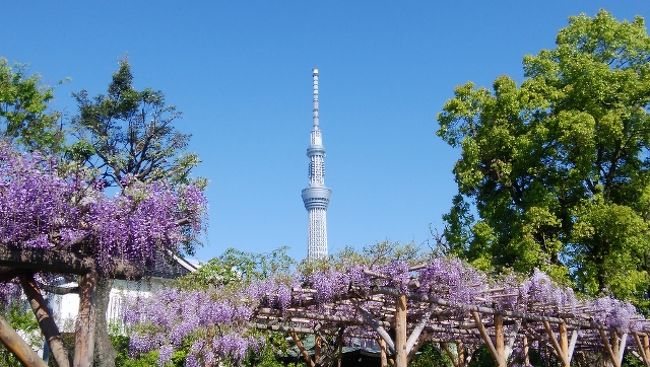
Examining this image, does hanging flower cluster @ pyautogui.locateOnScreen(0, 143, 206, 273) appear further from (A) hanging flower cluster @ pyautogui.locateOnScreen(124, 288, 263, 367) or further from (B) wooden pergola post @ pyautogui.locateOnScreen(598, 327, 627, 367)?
(B) wooden pergola post @ pyautogui.locateOnScreen(598, 327, 627, 367)

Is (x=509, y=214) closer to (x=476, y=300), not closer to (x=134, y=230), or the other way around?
(x=476, y=300)

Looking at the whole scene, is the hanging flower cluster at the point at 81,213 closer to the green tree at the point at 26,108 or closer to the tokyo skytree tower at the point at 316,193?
the green tree at the point at 26,108

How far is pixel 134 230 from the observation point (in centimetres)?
553

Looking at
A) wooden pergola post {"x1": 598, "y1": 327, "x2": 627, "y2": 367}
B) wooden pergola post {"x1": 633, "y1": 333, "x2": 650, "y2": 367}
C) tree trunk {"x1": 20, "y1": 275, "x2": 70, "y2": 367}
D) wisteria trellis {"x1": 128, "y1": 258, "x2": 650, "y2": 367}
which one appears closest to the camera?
tree trunk {"x1": 20, "y1": 275, "x2": 70, "y2": 367}

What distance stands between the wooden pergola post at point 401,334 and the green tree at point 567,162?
23.0ft

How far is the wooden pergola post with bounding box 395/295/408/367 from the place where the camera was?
9.36 m

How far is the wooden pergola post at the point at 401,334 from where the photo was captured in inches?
368

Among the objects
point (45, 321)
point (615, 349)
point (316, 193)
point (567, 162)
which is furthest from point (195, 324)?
point (316, 193)

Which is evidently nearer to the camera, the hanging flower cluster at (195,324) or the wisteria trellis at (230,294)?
the wisteria trellis at (230,294)

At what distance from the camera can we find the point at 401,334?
30.7ft

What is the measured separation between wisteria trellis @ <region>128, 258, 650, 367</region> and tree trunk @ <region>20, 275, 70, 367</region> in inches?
186

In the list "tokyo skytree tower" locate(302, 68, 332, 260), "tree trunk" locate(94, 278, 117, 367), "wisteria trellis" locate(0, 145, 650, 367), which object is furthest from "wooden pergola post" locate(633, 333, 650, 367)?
"tokyo skytree tower" locate(302, 68, 332, 260)

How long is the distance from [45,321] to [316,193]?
102489 millimetres

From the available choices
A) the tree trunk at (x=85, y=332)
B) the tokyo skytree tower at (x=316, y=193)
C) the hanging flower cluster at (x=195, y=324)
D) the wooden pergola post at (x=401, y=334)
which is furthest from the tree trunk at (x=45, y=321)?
the tokyo skytree tower at (x=316, y=193)
